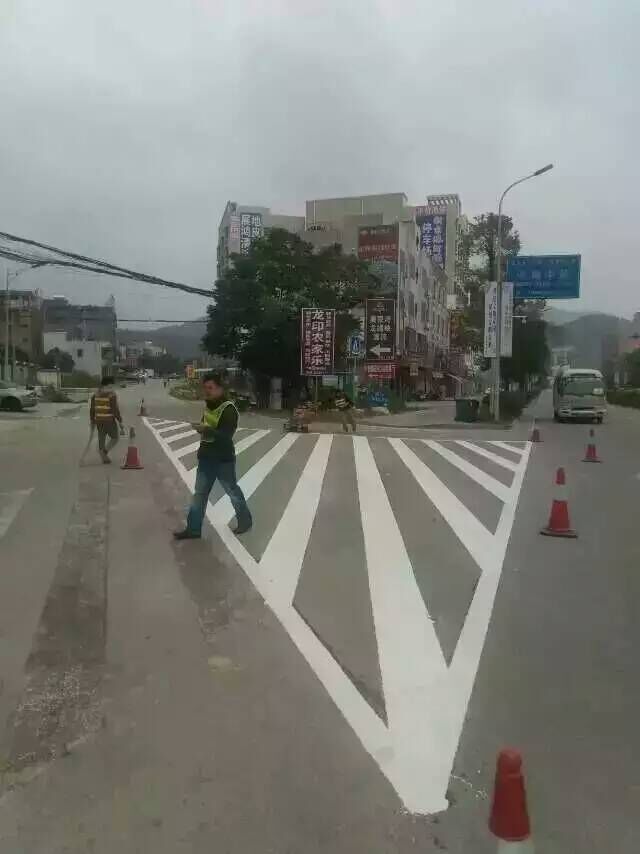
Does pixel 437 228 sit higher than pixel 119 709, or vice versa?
pixel 437 228

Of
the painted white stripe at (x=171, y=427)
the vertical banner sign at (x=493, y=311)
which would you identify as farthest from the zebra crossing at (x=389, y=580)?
the vertical banner sign at (x=493, y=311)

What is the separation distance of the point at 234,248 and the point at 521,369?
41.7 metres

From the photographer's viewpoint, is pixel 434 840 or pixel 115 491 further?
pixel 115 491

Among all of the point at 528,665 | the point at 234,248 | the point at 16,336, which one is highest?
the point at 234,248

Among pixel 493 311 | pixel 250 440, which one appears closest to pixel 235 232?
pixel 493 311

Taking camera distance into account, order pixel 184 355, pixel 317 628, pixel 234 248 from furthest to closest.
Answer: pixel 184 355 < pixel 234 248 < pixel 317 628

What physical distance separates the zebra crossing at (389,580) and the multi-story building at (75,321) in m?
82.5

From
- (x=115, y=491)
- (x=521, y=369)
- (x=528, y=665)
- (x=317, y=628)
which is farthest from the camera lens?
(x=521, y=369)

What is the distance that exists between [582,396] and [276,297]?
15023 mm

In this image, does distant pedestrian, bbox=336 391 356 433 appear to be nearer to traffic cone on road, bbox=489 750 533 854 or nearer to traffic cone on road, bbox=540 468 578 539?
traffic cone on road, bbox=540 468 578 539

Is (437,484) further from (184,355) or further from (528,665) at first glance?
(184,355)

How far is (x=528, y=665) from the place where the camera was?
4828mm

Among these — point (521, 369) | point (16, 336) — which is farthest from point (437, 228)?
point (16, 336)

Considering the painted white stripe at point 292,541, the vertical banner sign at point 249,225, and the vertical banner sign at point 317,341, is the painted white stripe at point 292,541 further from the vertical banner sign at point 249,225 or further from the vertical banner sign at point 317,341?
the vertical banner sign at point 249,225
